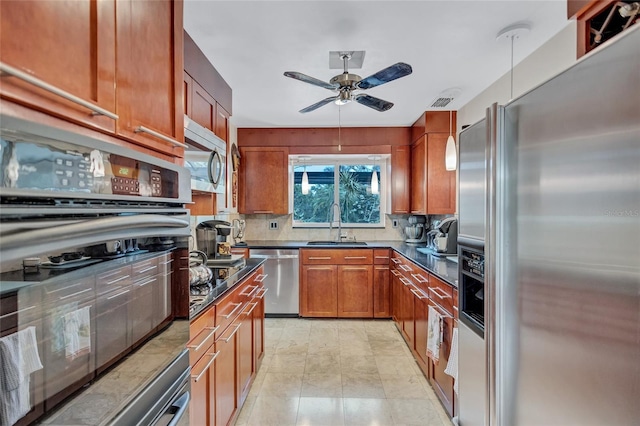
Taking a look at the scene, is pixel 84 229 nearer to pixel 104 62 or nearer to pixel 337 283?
pixel 104 62

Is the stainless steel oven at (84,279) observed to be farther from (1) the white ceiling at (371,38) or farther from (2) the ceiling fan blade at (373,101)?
(2) the ceiling fan blade at (373,101)

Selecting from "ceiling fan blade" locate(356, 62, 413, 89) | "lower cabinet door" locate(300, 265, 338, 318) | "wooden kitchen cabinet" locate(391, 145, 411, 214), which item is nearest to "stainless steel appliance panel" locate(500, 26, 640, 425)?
"ceiling fan blade" locate(356, 62, 413, 89)

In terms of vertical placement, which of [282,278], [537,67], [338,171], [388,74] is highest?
[537,67]

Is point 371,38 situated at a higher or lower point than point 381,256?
higher

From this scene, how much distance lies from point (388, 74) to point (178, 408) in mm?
1949

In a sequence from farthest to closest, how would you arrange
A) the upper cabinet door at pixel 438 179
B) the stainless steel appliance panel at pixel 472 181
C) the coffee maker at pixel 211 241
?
the upper cabinet door at pixel 438 179 → the coffee maker at pixel 211 241 → the stainless steel appliance panel at pixel 472 181

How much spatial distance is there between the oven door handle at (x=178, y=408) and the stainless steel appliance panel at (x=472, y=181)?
1.29 metres

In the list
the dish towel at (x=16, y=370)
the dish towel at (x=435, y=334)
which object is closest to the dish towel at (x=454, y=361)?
the dish towel at (x=435, y=334)

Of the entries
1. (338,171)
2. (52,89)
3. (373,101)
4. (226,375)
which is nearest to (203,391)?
(226,375)

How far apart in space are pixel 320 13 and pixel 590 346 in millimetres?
1928

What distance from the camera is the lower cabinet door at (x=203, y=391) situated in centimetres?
134

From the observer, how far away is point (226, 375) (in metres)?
1.81

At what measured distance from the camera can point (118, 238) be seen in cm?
69

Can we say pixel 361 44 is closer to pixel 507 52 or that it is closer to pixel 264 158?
pixel 507 52
